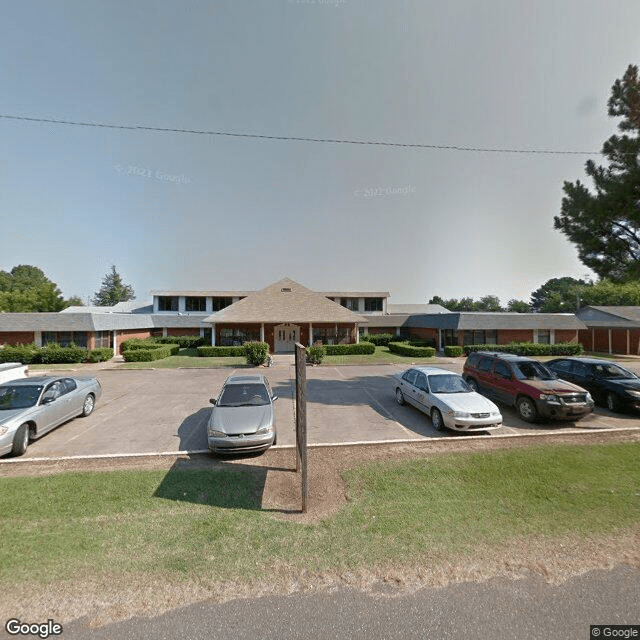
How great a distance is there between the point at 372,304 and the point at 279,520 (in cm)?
4239

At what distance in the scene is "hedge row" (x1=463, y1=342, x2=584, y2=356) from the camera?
27.6 metres

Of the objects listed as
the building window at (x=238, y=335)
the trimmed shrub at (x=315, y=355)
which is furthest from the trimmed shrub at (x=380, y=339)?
the trimmed shrub at (x=315, y=355)

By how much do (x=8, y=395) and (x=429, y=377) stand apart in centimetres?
1211

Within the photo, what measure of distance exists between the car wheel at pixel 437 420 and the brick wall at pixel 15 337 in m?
33.5

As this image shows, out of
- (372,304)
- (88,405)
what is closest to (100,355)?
(88,405)

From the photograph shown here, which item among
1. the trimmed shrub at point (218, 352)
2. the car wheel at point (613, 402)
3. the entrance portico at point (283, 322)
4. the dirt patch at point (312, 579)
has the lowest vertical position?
the dirt patch at point (312, 579)

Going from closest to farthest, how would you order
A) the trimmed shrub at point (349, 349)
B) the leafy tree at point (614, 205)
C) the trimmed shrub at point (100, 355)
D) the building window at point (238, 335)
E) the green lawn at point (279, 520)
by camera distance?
the green lawn at point (279, 520), the leafy tree at point (614, 205), the trimmed shrub at point (100, 355), the trimmed shrub at point (349, 349), the building window at point (238, 335)

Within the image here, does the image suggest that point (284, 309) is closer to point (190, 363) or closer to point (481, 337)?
point (190, 363)

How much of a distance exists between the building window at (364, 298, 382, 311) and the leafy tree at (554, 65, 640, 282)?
30.8m

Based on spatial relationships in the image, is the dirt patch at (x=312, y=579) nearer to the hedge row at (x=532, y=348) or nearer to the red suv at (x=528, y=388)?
the red suv at (x=528, y=388)

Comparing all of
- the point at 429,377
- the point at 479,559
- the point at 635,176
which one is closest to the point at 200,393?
the point at 429,377

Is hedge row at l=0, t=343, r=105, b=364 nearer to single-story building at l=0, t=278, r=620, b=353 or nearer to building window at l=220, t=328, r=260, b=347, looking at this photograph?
single-story building at l=0, t=278, r=620, b=353

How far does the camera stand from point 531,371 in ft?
35.4

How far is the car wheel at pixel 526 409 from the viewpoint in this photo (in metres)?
9.74
